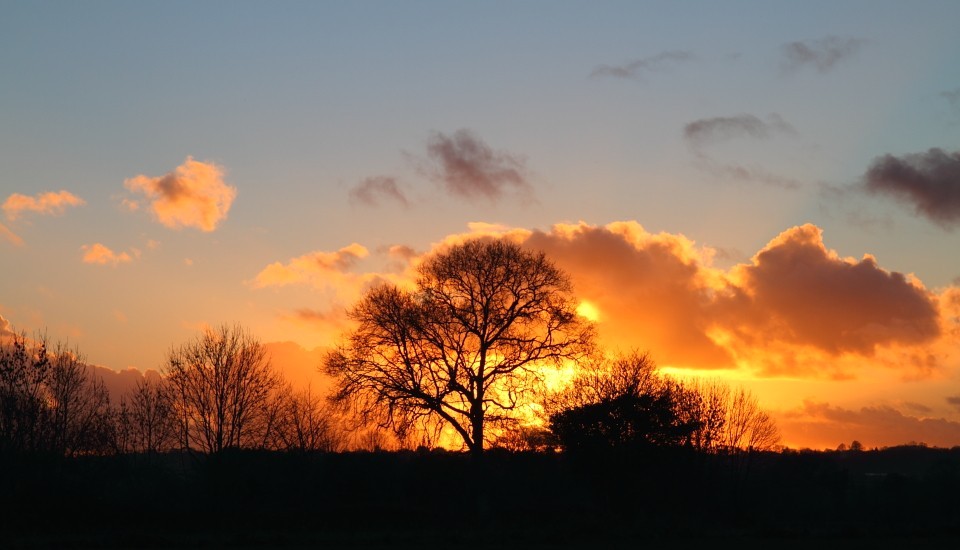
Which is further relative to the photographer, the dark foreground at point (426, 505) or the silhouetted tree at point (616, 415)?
the silhouetted tree at point (616, 415)

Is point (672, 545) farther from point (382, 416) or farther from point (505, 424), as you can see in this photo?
point (382, 416)

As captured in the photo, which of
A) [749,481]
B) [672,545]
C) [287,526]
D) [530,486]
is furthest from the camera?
[749,481]

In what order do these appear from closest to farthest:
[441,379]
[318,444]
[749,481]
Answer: [441,379] < [318,444] < [749,481]

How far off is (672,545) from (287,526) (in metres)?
16.7

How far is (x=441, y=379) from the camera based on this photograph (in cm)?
4572

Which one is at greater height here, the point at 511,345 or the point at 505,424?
the point at 511,345

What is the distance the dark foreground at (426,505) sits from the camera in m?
39.1

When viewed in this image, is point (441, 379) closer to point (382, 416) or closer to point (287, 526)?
point (382, 416)

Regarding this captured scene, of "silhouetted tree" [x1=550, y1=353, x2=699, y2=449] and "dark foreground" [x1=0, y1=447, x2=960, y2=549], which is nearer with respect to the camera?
"dark foreground" [x1=0, y1=447, x2=960, y2=549]

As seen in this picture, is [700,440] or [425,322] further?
[700,440]

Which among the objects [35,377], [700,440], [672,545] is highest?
[35,377]

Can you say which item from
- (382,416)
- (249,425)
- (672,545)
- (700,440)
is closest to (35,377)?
(249,425)

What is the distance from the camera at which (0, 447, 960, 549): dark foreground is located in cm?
3906

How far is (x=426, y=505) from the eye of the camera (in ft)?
151
